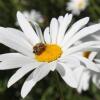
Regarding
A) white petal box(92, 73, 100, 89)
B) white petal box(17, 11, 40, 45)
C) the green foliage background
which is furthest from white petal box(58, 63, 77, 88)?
white petal box(92, 73, 100, 89)

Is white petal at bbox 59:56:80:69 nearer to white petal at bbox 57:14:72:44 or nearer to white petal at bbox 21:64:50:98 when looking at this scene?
white petal at bbox 21:64:50:98

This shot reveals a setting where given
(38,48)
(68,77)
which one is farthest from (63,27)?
(68,77)

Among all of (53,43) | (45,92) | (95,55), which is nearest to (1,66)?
(53,43)

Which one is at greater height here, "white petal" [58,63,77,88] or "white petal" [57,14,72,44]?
"white petal" [57,14,72,44]

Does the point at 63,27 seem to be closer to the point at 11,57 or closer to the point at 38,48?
the point at 38,48

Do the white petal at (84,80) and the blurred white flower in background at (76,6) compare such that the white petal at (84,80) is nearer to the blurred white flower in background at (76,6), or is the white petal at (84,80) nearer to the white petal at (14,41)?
the white petal at (14,41)

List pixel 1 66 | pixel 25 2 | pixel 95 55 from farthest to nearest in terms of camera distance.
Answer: pixel 25 2 < pixel 95 55 < pixel 1 66

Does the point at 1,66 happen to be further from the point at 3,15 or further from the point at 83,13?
the point at 83,13
